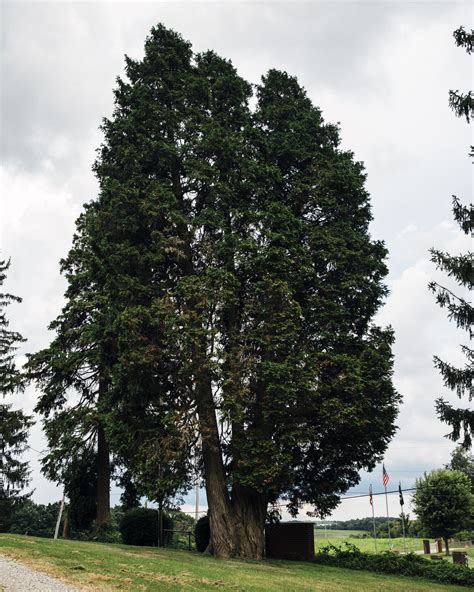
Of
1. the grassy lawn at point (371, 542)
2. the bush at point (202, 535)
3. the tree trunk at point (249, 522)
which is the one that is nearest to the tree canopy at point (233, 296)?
the tree trunk at point (249, 522)

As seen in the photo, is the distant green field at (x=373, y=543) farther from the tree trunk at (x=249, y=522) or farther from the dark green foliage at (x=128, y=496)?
the tree trunk at (x=249, y=522)

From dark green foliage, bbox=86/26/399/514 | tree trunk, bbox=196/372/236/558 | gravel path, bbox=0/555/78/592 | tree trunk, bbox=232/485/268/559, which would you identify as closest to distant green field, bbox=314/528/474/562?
tree trunk, bbox=232/485/268/559

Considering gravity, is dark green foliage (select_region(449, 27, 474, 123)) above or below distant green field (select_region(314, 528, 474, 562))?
above

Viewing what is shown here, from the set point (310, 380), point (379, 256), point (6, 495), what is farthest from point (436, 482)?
point (6, 495)

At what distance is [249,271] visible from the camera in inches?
680

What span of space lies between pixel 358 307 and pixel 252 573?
9.08 meters

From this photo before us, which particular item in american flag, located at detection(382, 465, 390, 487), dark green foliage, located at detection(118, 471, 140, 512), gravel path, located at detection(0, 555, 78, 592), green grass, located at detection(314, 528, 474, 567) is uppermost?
american flag, located at detection(382, 465, 390, 487)

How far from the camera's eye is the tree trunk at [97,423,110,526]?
23062 millimetres

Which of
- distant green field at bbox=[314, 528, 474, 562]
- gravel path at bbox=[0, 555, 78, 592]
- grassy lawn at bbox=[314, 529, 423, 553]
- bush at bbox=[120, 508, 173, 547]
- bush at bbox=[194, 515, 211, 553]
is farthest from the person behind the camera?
grassy lawn at bbox=[314, 529, 423, 553]

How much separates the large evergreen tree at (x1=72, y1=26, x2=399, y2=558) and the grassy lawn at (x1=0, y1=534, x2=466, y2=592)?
2.30m

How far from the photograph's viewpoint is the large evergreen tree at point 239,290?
50.9 feet

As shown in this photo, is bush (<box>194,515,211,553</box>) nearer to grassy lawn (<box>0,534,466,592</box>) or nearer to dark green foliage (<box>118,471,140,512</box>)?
dark green foliage (<box>118,471,140,512</box>)

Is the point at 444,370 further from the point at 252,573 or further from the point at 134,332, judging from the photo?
the point at 134,332

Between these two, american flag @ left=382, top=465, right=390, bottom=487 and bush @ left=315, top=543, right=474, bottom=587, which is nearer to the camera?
bush @ left=315, top=543, right=474, bottom=587
